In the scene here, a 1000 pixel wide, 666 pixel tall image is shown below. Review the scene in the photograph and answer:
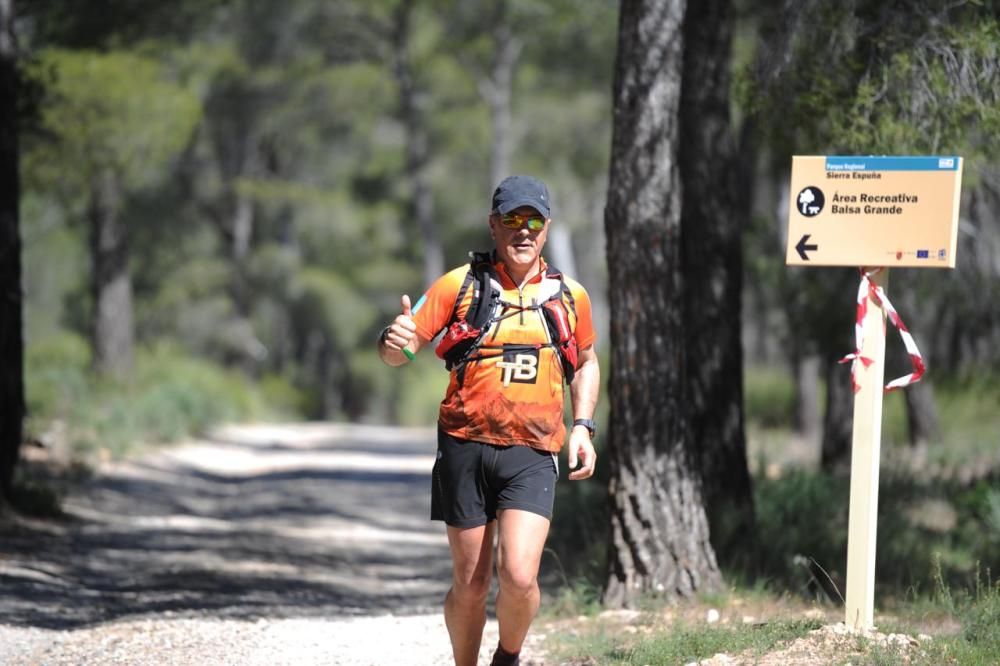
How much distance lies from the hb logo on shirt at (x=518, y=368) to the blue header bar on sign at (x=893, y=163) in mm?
2020

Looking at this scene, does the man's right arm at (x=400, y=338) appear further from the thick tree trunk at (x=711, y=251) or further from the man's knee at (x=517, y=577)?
the thick tree trunk at (x=711, y=251)

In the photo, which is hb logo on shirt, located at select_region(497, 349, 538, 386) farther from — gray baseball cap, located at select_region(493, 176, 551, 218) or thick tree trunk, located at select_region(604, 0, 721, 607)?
thick tree trunk, located at select_region(604, 0, 721, 607)

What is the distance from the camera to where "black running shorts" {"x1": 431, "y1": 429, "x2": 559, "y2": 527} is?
5.41 metres

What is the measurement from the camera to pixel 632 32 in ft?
27.1

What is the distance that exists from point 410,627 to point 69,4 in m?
12.3

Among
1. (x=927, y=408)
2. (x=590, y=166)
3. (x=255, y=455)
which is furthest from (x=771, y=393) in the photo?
(x=590, y=166)

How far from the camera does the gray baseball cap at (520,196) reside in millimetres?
5441

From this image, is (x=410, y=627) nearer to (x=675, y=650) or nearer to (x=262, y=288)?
(x=675, y=650)

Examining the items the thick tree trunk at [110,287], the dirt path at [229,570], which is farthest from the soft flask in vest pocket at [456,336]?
the thick tree trunk at [110,287]

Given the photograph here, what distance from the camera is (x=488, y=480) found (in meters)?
5.45

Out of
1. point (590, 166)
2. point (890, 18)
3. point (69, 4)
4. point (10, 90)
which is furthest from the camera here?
point (590, 166)

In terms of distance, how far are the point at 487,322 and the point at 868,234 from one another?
2.08 meters

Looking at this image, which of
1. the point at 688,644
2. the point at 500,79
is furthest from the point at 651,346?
the point at 500,79

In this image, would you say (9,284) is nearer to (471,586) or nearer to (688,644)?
(688,644)
